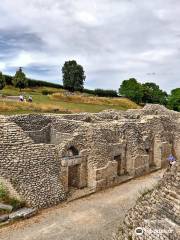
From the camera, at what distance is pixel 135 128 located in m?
22.8

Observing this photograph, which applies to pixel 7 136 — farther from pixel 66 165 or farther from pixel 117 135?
pixel 117 135

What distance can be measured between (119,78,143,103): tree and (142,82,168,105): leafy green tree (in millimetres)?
3700

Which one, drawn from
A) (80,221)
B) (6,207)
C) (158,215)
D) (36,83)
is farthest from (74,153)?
(36,83)

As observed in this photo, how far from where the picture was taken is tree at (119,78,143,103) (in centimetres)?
7534

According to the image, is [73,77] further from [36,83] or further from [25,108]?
[25,108]

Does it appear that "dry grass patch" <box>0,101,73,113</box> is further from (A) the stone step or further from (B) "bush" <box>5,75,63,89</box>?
(B) "bush" <box>5,75,63,89</box>

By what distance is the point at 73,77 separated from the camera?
72.2m

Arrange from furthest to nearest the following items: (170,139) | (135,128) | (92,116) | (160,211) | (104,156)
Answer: (170,139), (92,116), (135,128), (104,156), (160,211)

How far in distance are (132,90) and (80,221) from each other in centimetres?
6288

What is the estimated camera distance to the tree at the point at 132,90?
75338 mm

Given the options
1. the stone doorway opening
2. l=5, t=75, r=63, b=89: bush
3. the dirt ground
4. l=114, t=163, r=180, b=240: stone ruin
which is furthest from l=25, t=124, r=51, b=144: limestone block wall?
l=5, t=75, r=63, b=89: bush

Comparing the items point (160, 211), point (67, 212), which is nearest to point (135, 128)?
point (67, 212)

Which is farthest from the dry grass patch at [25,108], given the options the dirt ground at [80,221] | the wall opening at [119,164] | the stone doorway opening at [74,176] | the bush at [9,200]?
the bush at [9,200]

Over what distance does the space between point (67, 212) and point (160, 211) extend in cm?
682
